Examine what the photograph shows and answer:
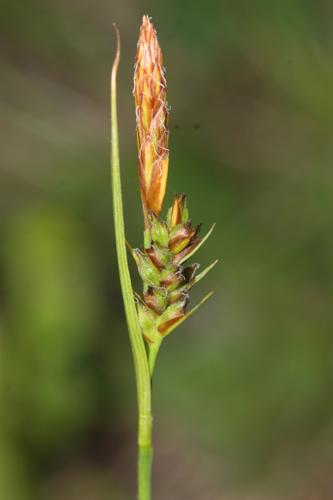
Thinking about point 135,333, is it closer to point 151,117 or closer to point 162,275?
point 162,275

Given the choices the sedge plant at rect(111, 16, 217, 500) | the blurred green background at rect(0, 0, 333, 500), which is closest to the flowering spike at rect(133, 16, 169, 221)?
the sedge plant at rect(111, 16, 217, 500)

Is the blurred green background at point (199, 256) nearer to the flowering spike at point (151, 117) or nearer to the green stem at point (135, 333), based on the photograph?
the green stem at point (135, 333)

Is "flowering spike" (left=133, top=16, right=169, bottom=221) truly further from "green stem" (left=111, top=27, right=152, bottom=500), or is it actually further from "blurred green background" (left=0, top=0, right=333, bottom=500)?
"blurred green background" (left=0, top=0, right=333, bottom=500)

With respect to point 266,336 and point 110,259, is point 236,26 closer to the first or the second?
point 110,259

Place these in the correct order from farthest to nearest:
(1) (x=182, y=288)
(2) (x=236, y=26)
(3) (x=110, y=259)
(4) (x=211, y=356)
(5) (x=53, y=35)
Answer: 1. (5) (x=53, y=35)
2. (2) (x=236, y=26)
3. (3) (x=110, y=259)
4. (4) (x=211, y=356)
5. (1) (x=182, y=288)

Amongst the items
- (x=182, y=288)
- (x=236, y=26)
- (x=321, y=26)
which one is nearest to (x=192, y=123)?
(x=236, y=26)

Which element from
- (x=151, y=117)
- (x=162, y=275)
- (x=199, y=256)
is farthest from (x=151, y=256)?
(x=199, y=256)

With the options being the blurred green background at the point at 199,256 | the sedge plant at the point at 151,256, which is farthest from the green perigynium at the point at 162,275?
the blurred green background at the point at 199,256
